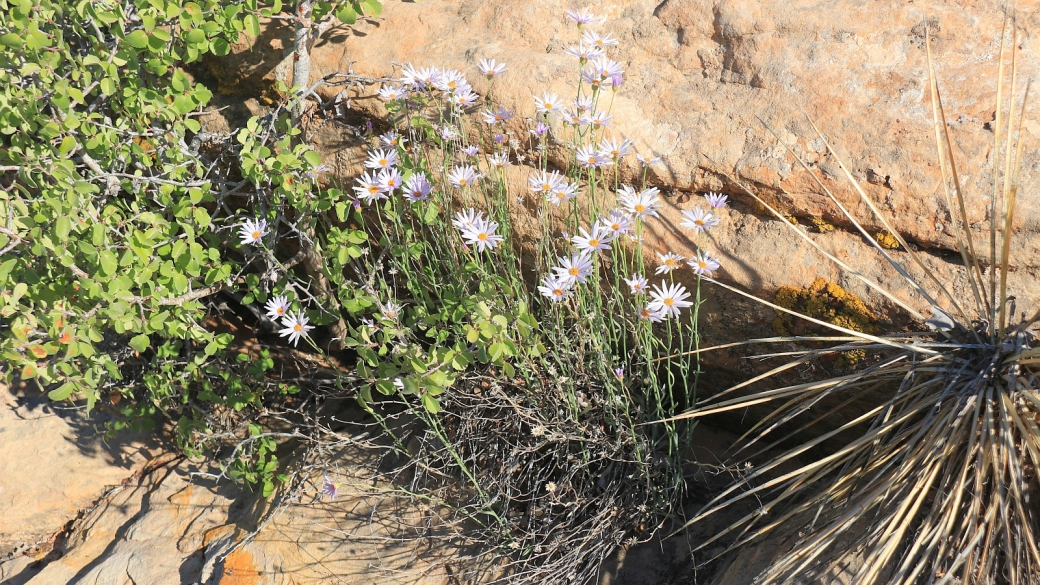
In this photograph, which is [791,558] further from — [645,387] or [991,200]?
[991,200]

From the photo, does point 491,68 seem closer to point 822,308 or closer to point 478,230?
point 478,230

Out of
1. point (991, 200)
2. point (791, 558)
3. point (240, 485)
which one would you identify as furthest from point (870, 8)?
point (240, 485)

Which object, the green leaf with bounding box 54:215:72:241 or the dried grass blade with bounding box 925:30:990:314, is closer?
the dried grass blade with bounding box 925:30:990:314

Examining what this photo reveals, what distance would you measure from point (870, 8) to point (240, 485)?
3.30m

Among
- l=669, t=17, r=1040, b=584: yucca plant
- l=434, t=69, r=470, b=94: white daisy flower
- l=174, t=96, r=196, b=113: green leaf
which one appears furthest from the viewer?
l=174, t=96, r=196, b=113: green leaf

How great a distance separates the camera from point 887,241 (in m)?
2.51

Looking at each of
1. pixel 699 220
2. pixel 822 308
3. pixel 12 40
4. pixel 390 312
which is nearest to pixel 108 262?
pixel 12 40

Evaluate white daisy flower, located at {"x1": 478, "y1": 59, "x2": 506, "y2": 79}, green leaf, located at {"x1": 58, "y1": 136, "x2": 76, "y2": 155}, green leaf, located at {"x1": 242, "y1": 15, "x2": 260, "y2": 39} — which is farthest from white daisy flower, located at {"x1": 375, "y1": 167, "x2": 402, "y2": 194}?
green leaf, located at {"x1": 58, "y1": 136, "x2": 76, "y2": 155}

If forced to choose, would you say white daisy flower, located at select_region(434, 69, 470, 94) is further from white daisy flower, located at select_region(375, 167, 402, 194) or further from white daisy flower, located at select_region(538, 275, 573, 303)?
white daisy flower, located at select_region(538, 275, 573, 303)

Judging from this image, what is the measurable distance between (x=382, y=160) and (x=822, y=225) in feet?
4.90

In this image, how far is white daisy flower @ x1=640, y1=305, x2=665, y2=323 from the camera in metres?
2.30

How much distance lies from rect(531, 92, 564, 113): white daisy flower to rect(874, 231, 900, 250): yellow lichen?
3.73ft

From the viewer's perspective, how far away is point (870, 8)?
2.73 meters

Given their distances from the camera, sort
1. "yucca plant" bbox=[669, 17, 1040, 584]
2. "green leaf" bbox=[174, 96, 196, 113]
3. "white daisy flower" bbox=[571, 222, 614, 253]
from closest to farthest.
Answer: "yucca plant" bbox=[669, 17, 1040, 584], "white daisy flower" bbox=[571, 222, 614, 253], "green leaf" bbox=[174, 96, 196, 113]
